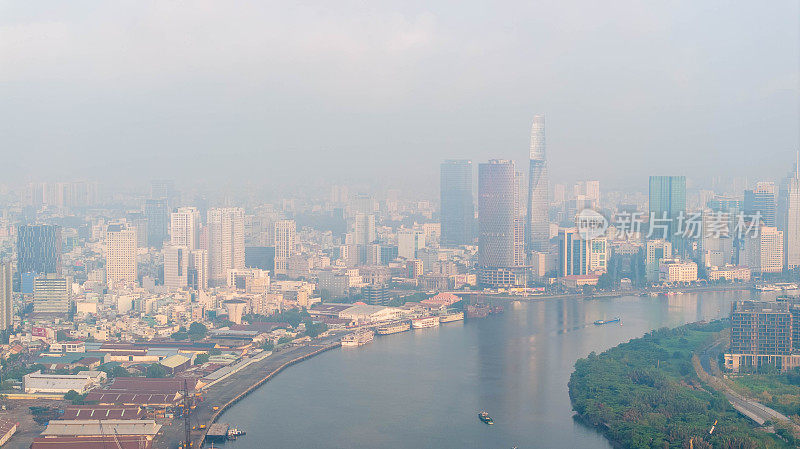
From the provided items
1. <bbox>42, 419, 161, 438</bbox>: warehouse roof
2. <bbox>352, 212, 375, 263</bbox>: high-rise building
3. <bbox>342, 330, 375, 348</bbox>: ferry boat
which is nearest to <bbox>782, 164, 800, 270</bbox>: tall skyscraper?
<bbox>352, 212, 375, 263</bbox>: high-rise building

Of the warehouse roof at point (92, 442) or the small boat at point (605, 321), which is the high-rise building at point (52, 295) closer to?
the warehouse roof at point (92, 442)

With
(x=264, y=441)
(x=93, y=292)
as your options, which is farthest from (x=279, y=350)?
(x=93, y=292)

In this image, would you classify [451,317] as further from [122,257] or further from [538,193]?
[538,193]

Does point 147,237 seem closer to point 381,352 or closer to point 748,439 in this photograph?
point 381,352

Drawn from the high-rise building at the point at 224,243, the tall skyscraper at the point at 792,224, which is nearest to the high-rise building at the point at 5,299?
the high-rise building at the point at 224,243

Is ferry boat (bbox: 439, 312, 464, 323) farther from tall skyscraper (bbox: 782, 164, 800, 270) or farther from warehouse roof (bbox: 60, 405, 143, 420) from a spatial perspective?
tall skyscraper (bbox: 782, 164, 800, 270)

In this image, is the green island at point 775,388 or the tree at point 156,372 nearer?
the green island at point 775,388

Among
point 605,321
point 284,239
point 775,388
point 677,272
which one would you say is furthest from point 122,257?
point 775,388
